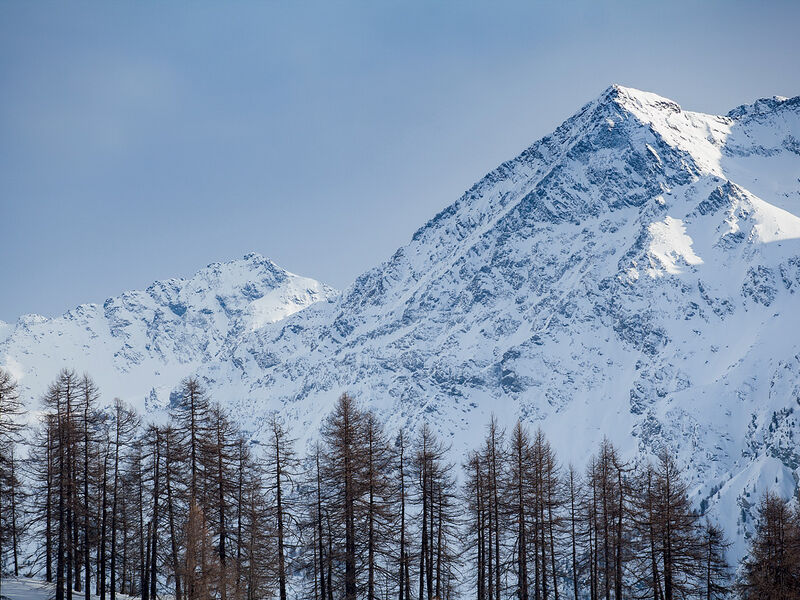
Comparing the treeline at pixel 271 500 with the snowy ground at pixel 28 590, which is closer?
the treeline at pixel 271 500

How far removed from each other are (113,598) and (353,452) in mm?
14786

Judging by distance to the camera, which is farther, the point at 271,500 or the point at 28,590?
the point at 28,590

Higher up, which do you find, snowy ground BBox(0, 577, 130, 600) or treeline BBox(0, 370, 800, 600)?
treeline BBox(0, 370, 800, 600)

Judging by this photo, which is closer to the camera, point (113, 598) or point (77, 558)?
point (77, 558)

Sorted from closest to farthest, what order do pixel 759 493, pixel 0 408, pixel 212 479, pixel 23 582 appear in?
pixel 0 408 → pixel 212 479 → pixel 23 582 → pixel 759 493

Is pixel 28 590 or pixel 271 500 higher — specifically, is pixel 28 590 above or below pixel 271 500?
below

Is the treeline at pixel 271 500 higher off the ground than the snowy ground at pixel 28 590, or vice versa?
the treeline at pixel 271 500

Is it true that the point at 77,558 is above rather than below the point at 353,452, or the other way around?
below

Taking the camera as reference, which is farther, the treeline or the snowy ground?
the snowy ground

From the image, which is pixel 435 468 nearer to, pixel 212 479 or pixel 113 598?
pixel 212 479

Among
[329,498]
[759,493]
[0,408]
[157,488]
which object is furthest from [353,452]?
[759,493]

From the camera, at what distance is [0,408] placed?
30.3 m

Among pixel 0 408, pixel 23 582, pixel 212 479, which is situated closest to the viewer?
pixel 0 408

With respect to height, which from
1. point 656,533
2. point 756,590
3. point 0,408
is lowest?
point 756,590
